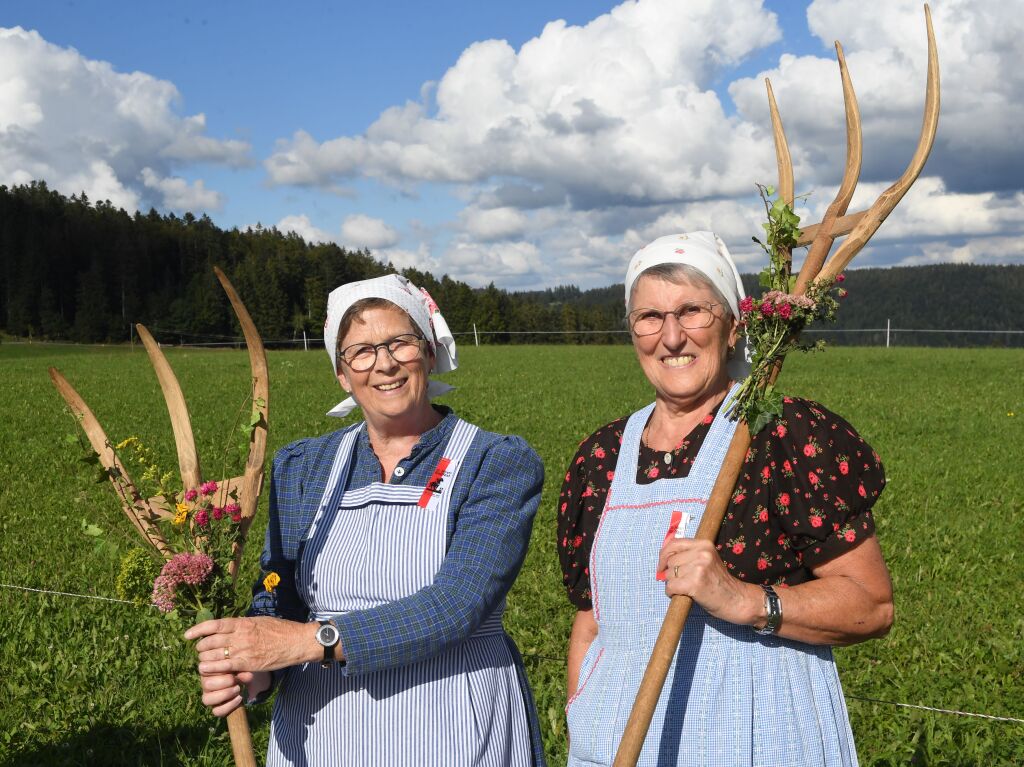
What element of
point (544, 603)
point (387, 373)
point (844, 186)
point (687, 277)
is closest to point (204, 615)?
point (387, 373)

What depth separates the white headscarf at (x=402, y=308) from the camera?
8.52ft

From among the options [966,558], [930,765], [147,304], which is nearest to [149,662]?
[930,765]

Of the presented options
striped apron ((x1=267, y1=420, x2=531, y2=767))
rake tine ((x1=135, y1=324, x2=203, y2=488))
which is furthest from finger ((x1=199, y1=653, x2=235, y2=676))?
rake tine ((x1=135, y1=324, x2=203, y2=488))

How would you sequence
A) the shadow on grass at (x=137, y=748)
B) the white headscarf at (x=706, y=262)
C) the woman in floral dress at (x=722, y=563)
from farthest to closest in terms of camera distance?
the shadow on grass at (x=137, y=748) < the white headscarf at (x=706, y=262) < the woman in floral dress at (x=722, y=563)

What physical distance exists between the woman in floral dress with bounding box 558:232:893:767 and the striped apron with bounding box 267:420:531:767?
241mm

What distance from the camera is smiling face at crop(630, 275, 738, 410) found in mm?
2299

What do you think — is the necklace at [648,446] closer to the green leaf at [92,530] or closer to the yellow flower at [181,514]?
the yellow flower at [181,514]

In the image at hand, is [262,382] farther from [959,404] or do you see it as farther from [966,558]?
[959,404]

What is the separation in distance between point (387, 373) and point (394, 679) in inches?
30.9

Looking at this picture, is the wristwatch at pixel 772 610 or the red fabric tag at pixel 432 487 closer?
the wristwatch at pixel 772 610

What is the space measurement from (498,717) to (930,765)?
9.50ft

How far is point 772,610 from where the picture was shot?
2014mm

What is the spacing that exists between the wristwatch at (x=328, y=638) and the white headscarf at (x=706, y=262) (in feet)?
3.48

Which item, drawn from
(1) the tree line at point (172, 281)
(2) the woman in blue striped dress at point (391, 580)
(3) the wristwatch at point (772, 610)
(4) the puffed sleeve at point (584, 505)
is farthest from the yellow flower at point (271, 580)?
(1) the tree line at point (172, 281)
